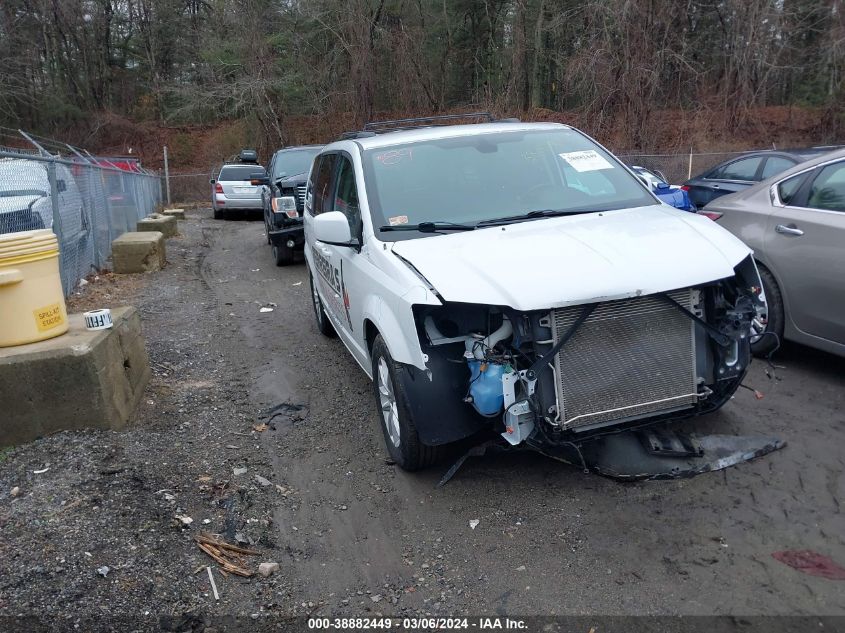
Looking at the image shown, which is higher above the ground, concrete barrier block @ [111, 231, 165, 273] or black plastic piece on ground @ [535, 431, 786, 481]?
concrete barrier block @ [111, 231, 165, 273]

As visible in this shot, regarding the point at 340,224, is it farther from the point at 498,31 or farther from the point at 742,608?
the point at 498,31

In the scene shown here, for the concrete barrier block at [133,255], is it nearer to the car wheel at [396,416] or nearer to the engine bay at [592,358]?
the car wheel at [396,416]

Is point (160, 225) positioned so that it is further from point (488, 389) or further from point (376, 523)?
point (488, 389)

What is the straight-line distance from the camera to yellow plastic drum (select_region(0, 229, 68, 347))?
4605 mm

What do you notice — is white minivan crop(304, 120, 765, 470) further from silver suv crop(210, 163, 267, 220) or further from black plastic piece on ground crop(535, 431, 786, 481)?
silver suv crop(210, 163, 267, 220)

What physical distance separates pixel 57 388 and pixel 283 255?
7.38 m

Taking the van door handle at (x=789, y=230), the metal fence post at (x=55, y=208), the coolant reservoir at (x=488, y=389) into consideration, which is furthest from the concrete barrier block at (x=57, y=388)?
the van door handle at (x=789, y=230)

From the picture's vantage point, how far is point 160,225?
1516 centimetres

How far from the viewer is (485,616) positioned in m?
3.02

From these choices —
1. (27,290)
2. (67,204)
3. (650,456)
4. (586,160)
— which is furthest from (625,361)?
(67,204)

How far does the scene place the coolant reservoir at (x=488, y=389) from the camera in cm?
359

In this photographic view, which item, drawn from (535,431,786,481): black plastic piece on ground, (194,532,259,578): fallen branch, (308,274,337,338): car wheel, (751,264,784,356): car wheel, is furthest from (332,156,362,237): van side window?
(751,264,784,356): car wheel

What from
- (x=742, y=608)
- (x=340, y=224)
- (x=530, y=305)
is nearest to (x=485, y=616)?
(x=742, y=608)

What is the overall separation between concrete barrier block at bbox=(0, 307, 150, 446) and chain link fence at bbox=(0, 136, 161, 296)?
3.31 m
